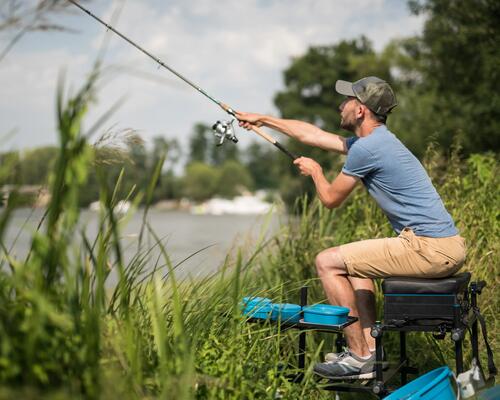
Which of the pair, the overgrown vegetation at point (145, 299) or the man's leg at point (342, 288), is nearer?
the overgrown vegetation at point (145, 299)

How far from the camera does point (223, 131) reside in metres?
4.38

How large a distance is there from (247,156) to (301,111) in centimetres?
8504

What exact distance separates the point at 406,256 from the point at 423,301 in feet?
0.77

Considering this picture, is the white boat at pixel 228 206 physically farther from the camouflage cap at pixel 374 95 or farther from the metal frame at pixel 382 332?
the metal frame at pixel 382 332

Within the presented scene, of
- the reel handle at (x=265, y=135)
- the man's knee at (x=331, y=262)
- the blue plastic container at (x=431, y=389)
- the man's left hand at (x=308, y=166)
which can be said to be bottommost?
the blue plastic container at (x=431, y=389)

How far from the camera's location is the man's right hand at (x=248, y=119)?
4371 mm

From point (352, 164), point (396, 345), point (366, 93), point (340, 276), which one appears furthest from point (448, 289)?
point (396, 345)

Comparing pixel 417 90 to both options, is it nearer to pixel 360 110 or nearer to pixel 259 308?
pixel 360 110

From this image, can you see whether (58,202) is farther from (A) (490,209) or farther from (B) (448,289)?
(A) (490,209)

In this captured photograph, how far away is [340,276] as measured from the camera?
11.3 ft

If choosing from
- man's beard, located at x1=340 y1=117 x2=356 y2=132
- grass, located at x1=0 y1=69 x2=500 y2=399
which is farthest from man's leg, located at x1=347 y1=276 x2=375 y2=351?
man's beard, located at x1=340 y1=117 x2=356 y2=132

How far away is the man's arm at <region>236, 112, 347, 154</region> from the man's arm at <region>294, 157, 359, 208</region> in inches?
13.3

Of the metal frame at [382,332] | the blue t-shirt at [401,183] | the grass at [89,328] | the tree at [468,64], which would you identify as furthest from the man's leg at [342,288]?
the tree at [468,64]

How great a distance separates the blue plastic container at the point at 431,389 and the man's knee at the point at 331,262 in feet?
2.27
